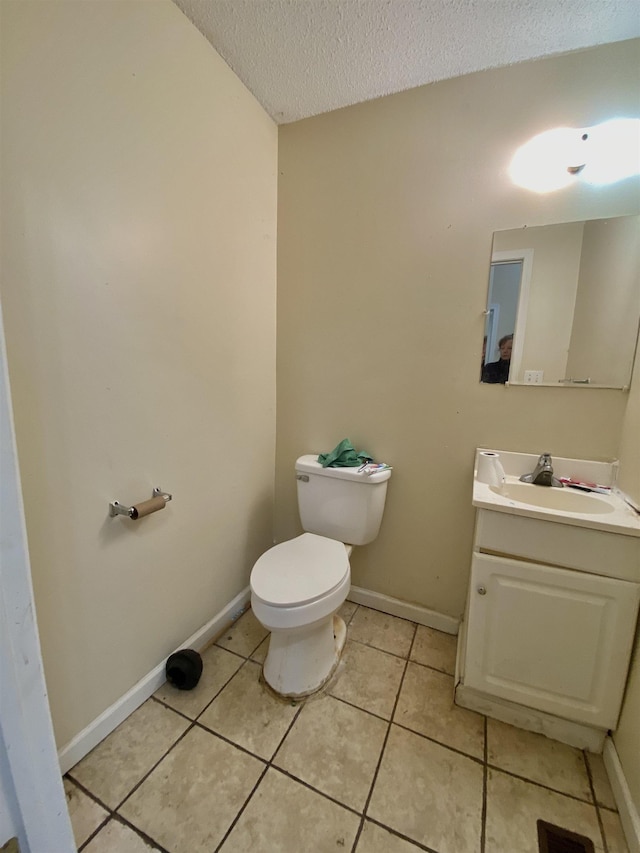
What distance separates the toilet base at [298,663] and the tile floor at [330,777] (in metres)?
0.04

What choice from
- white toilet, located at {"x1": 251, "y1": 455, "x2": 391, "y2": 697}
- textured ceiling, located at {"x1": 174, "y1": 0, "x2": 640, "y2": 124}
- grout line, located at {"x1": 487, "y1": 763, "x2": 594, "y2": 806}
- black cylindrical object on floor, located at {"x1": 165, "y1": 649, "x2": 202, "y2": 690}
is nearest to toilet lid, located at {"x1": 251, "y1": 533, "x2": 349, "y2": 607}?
white toilet, located at {"x1": 251, "y1": 455, "x2": 391, "y2": 697}

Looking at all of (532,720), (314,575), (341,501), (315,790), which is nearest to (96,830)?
(315,790)

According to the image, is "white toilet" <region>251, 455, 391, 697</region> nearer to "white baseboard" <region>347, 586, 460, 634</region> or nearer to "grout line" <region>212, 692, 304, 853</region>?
"grout line" <region>212, 692, 304, 853</region>

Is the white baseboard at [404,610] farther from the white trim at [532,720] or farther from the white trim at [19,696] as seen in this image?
the white trim at [19,696]

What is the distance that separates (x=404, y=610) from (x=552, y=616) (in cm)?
74

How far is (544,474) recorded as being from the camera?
4.21 ft

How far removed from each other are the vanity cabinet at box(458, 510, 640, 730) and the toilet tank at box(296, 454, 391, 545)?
476 millimetres

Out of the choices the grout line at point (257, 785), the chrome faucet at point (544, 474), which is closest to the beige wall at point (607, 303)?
the chrome faucet at point (544, 474)

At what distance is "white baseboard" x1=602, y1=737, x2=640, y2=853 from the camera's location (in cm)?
89

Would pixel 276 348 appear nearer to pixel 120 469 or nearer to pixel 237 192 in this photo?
pixel 237 192

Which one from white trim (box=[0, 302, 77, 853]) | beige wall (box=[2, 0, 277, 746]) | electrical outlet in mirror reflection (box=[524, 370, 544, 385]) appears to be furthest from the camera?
electrical outlet in mirror reflection (box=[524, 370, 544, 385])

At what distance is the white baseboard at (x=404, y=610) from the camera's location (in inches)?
63.5

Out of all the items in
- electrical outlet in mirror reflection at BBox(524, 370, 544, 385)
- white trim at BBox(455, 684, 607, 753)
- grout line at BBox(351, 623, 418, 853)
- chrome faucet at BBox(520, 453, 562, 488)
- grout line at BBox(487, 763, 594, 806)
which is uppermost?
electrical outlet in mirror reflection at BBox(524, 370, 544, 385)

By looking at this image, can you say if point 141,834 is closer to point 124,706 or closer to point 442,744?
point 124,706
